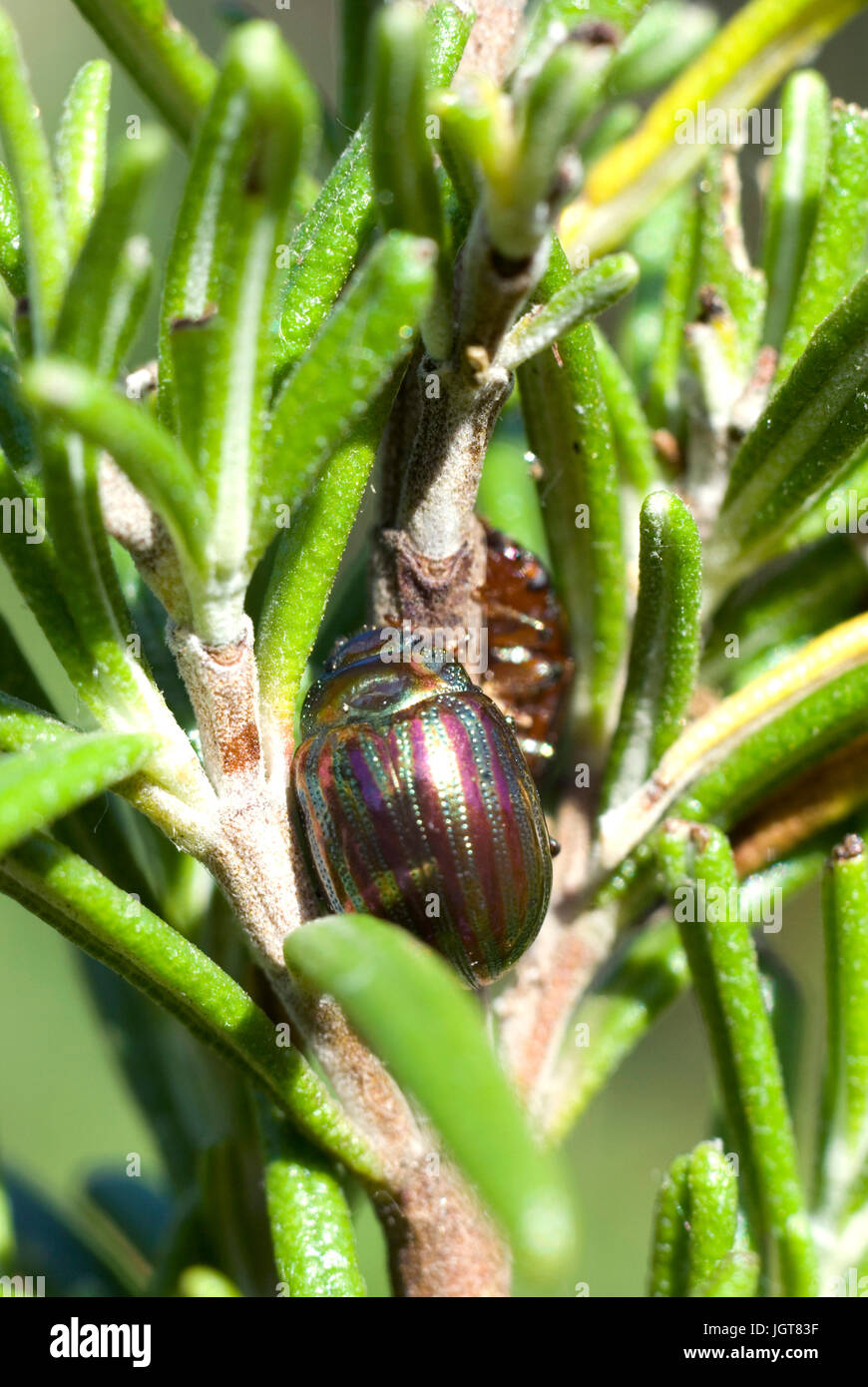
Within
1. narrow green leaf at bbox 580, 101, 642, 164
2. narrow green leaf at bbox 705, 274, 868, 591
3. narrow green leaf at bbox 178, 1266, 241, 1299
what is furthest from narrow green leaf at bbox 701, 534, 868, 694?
narrow green leaf at bbox 178, 1266, 241, 1299

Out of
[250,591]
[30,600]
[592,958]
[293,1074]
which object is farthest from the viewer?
[592,958]

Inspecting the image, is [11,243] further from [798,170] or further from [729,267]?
[798,170]

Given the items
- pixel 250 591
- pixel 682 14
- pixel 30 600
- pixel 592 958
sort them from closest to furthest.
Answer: pixel 30 600 → pixel 250 591 → pixel 592 958 → pixel 682 14

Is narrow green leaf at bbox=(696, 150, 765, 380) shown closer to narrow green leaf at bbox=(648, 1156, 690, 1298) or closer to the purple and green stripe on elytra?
the purple and green stripe on elytra

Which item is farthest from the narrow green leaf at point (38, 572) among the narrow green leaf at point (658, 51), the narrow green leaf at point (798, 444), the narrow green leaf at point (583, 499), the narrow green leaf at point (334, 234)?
the narrow green leaf at point (658, 51)

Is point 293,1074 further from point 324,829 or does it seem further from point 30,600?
point 30,600
